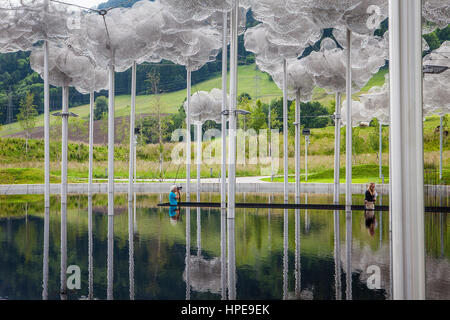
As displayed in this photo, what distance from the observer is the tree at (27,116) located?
36875 millimetres

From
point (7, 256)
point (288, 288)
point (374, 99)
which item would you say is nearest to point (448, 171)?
point (374, 99)

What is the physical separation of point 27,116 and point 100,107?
1199 cm

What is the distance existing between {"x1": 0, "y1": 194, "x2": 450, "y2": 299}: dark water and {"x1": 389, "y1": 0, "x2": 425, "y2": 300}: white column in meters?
1.06

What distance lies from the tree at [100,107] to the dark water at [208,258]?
38235mm

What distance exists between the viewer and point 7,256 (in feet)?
20.7

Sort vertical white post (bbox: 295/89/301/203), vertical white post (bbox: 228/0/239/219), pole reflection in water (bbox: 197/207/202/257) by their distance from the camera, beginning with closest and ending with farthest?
pole reflection in water (bbox: 197/207/202/257) < vertical white post (bbox: 228/0/239/219) < vertical white post (bbox: 295/89/301/203)

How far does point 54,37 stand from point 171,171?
69.1ft

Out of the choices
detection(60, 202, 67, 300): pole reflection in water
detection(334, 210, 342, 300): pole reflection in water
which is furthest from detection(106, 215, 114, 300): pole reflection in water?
detection(334, 210, 342, 300): pole reflection in water

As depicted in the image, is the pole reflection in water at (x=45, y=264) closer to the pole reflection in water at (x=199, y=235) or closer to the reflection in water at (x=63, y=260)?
the reflection in water at (x=63, y=260)

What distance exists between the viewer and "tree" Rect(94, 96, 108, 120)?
47.6 m

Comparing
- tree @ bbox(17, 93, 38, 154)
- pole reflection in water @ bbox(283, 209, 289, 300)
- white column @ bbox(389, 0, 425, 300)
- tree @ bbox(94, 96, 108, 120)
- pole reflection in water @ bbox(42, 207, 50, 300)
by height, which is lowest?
pole reflection in water @ bbox(42, 207, 50, 300)

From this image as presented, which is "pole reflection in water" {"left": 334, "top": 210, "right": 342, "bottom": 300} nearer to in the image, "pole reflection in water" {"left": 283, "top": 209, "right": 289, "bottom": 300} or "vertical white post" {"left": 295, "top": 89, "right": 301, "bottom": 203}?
"pole reflection in water" {"left": 283, "top": 209, "right": 289, "bottom": 300}
